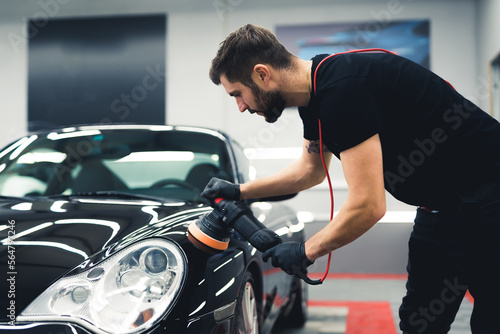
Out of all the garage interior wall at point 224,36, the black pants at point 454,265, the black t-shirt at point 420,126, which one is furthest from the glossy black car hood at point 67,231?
the garage interior wall at point 224,36

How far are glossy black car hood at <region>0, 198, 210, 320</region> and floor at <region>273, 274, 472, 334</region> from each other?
1.78 metres

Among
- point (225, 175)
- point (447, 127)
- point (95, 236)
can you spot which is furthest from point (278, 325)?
point (447, 127)

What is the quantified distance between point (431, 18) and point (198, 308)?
565 centimetres

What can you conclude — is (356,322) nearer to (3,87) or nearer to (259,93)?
(259,93)

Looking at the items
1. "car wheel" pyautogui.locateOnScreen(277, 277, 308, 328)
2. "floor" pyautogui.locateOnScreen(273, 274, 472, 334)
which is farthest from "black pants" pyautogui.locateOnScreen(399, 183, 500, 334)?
"floor" pyautogui.locateOnScreen(273, 274, 472, 334)

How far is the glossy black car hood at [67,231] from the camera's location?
1557mm

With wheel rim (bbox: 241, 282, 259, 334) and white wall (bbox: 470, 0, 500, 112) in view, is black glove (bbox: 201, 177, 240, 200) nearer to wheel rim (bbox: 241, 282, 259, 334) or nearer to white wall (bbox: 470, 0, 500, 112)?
wheel rim (bbox: 241, 282, 259, 334)

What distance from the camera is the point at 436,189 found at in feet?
5.27

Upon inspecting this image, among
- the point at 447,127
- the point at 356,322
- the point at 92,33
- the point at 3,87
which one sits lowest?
the point at 356,322

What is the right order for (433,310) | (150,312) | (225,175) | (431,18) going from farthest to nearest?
(431,18)
(225,175)
(433,310)
(150,312)

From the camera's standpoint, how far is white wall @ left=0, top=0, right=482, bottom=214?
20.8 feet

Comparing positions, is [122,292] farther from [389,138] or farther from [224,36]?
[224,36]

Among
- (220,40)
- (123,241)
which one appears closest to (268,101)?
(123,241)

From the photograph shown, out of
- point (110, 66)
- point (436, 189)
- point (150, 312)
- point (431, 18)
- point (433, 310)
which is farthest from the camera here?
point (110, 66)
